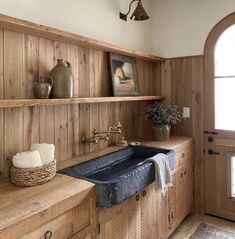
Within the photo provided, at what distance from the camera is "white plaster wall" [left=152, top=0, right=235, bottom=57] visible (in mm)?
2820

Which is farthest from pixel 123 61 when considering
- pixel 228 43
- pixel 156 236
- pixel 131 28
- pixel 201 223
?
pixel 201 223

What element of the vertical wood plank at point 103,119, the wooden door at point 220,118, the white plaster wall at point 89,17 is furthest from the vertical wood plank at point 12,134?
the wooden door at point 220,118

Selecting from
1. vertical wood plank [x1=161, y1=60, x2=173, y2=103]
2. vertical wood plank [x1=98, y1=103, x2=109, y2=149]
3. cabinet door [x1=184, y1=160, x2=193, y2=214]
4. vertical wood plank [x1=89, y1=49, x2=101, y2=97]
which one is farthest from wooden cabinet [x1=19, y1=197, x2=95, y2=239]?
vertical wood plank [x1=161, y1=60, x2=173, y2=103]

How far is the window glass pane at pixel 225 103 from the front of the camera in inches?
110

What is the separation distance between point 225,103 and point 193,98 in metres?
0.37

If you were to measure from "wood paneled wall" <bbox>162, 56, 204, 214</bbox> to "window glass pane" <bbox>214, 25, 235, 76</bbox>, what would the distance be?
0.62 feet

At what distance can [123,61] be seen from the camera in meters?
2.61

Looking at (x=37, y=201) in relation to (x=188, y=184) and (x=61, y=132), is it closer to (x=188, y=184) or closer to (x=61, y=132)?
(x=61, y=132)

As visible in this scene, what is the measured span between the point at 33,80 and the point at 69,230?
1060 millimetres

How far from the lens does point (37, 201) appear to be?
→ 49.8 inches

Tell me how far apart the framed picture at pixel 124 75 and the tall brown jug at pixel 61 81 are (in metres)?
0.71

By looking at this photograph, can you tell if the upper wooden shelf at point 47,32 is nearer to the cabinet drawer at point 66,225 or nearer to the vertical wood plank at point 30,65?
the vertical wood plank at point 30,65

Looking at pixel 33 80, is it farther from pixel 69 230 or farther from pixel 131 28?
pixel 131 28

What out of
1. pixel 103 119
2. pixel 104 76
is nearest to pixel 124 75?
pixel 104 76
